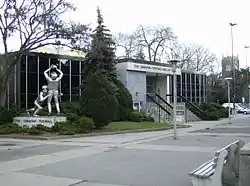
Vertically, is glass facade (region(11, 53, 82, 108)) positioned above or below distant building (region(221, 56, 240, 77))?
below

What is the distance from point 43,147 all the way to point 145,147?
4390mm

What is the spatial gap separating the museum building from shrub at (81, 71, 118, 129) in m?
8.74

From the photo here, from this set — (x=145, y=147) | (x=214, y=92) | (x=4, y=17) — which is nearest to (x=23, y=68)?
(x=4, y=17)

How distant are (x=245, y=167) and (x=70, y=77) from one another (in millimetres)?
33536

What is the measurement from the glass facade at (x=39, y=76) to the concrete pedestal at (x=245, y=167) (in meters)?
30.1

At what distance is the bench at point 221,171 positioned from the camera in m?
8.16

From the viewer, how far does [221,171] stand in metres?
8.20

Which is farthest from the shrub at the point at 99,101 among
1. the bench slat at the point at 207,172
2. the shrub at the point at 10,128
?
A: the bench slat at the point at 207,172

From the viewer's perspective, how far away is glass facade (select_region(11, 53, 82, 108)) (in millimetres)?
37594

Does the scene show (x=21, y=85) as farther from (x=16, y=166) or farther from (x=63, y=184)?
(x=63, y=184)

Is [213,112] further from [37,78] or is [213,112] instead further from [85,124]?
[85,124]

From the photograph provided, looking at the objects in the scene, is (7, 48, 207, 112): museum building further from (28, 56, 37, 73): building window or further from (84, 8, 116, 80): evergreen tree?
(84, 8, 116, 80): evergreen tree

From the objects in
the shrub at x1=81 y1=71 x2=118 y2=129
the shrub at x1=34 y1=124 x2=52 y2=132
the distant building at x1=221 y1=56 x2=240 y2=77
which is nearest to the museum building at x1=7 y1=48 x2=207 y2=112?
the shrub at x1=81 y1=71 x2=118 y2=129

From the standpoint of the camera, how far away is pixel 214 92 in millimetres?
92000
